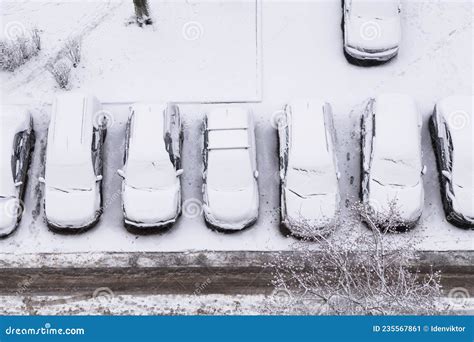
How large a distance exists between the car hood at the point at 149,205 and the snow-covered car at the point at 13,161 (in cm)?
286

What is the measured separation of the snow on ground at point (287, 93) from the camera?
1888 centimetres

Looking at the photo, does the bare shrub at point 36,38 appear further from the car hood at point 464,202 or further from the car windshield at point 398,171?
the car hood at point 464,202

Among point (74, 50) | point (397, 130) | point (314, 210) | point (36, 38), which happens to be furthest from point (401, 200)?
point (36, 38)

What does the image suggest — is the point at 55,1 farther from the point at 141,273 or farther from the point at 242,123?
the point at 141,273

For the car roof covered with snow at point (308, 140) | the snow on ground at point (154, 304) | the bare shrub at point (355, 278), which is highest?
the car roof covered with snow at point (308, 140)

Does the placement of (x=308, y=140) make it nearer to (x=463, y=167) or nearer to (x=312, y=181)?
(x=312, y=181)

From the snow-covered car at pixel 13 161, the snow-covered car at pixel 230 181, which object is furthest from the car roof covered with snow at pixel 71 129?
the snow-covered car at pixel 230 181

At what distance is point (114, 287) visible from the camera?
1845 cm

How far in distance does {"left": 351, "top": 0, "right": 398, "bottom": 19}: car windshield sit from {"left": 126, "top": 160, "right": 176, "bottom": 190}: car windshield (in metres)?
6.77

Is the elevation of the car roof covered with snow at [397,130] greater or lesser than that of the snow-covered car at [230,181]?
greater

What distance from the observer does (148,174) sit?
18453 mm

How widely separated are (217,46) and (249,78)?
4.51 feet

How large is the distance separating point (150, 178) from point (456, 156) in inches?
305

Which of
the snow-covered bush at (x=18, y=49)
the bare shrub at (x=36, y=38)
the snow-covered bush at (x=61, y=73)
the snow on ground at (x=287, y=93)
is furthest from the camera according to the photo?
the bare shrub at (x=36, y=38)
